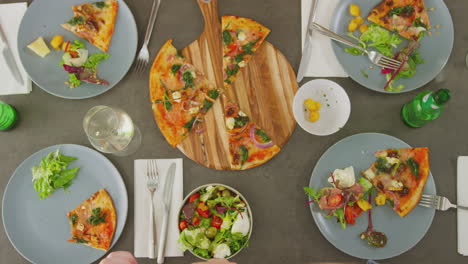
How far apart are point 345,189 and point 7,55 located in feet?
7.19

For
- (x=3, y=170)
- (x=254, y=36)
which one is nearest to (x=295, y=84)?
(x=254, y=36)

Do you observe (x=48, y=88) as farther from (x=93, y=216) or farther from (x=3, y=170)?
(x=93, y=216)

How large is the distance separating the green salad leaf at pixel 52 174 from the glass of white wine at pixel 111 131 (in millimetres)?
205

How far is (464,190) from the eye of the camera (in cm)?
216

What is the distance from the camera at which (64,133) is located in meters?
2.27

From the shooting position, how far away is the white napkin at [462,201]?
2.14m

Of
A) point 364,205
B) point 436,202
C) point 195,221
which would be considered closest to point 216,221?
point 195,221

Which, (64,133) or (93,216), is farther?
→ (64,133)

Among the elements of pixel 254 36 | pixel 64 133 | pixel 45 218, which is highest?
pixel 254 36

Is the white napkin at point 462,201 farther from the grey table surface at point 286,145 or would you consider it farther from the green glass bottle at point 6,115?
the green glass bottle at point 6,115

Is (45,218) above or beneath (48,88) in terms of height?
beneath

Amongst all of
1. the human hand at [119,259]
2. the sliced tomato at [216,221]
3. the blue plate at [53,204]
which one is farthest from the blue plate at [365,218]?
the blue plate at [53,204]

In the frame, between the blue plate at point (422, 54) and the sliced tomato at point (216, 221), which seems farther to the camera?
the blue plate at point (422, 54)

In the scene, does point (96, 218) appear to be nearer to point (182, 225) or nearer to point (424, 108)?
point (182, 225)
